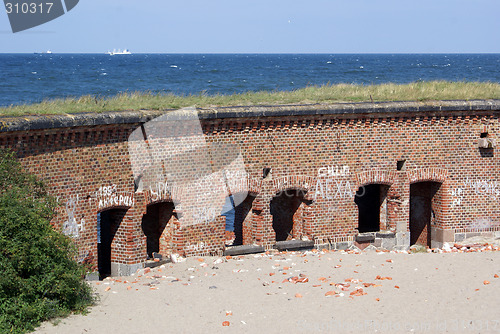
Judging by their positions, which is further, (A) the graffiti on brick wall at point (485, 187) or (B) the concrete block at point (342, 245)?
(A) the graffiti on brick wall at point (485, 187)

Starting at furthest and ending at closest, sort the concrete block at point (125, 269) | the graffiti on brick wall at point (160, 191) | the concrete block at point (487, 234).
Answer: the concrete block at point (487, 234) < the graffiti on brick wall at point (160, 191) < the concrete block at point (125, 269)

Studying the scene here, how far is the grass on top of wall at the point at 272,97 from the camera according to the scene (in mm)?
16203

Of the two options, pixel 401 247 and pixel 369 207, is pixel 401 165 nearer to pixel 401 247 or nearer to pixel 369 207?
pixel 401 247

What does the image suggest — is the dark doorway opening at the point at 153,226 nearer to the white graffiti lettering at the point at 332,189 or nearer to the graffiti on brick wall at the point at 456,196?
the white graffiti lettering at the point at 332,189

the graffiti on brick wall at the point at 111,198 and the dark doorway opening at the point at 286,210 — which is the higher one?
the graffiti on brick wall at the point at 111,198

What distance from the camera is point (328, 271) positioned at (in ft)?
53.1

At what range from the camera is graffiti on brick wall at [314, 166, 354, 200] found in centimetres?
1827

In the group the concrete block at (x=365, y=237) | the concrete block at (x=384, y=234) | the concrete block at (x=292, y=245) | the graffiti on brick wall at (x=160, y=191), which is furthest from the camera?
the concrete block at (x=384, y=234)

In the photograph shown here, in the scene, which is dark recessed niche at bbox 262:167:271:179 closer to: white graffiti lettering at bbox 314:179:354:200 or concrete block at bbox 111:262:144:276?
white graffiti lettering at bbox 314:179:354:200

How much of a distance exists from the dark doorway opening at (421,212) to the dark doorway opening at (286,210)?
3521mm

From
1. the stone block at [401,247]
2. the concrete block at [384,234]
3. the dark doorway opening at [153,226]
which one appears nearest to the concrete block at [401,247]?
the stone block at [401,247]

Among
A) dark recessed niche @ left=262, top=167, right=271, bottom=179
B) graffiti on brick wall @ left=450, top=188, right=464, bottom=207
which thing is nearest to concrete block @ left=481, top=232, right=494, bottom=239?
graffiti on brick wall @ left=450, top=188, right=464, bottom=207

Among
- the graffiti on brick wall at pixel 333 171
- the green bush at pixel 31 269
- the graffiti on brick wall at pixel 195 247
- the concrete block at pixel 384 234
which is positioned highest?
the graffiti on brick wall at pixel 333 171

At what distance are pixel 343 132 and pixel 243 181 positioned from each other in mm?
2860
